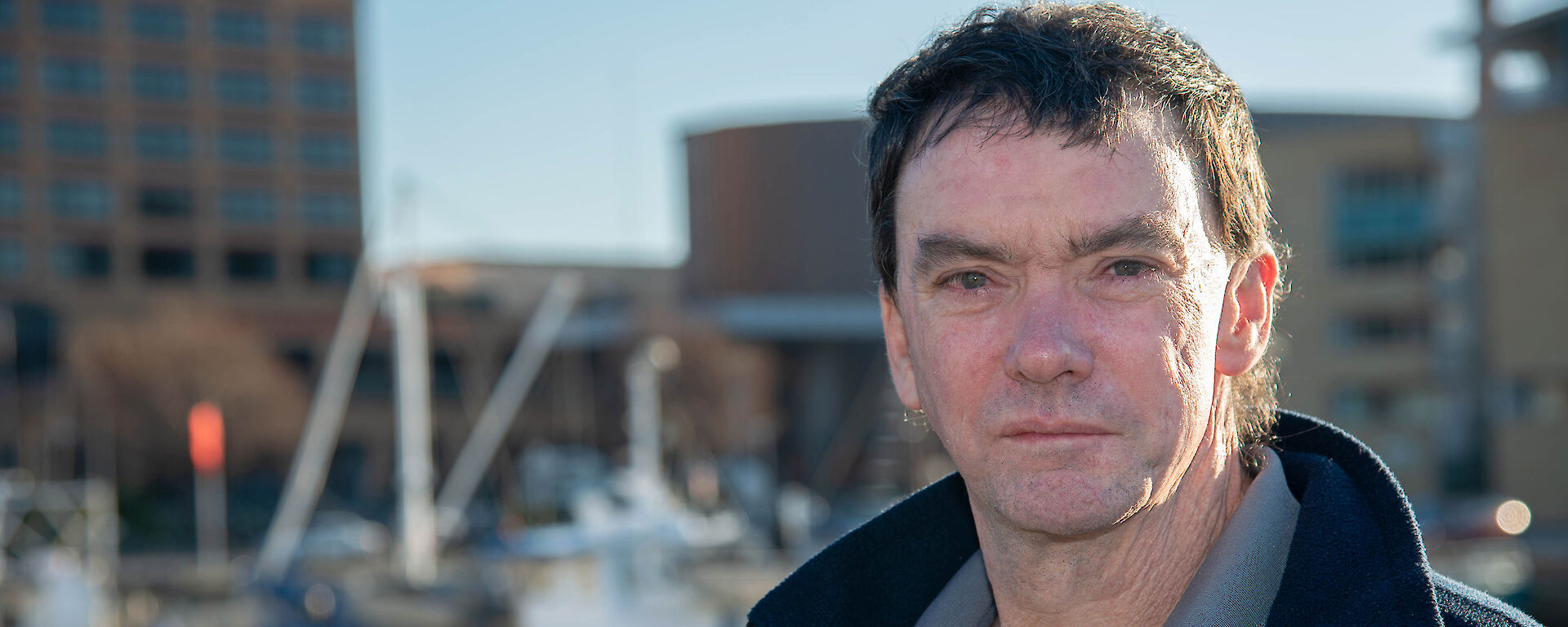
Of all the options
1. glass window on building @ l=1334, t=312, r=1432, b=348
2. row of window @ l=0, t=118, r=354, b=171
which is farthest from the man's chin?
row of window @ l=0, t=118, r=354, b=171

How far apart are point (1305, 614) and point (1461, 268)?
4474cm

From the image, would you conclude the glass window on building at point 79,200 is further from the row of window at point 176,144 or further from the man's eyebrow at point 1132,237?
the man's eyebrow at point 1132,237

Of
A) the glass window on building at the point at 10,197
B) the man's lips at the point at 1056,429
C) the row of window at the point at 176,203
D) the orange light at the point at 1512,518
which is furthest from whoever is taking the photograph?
the row of window at the point at 176,203

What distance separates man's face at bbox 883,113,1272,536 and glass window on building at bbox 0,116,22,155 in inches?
2435

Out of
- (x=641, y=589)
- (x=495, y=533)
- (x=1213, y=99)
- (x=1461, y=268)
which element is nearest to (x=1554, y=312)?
(x=1461, y=268)

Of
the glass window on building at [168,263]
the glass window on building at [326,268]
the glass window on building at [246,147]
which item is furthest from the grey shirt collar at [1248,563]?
the glass window on building at [326,268]

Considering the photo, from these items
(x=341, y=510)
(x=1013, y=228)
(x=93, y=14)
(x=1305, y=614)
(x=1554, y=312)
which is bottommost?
(x=341, y=510)

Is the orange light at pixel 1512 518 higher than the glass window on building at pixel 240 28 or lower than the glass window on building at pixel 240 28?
lower

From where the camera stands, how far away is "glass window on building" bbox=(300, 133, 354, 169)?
2371 inches

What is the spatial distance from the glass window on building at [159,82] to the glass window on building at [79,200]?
434cm

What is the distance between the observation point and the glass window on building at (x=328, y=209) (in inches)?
2383

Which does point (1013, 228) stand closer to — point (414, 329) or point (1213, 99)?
point (1213, 99)

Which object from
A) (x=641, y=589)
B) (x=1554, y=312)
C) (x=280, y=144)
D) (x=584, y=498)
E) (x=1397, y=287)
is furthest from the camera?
(x=280, y=144)

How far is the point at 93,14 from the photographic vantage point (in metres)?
56.6
